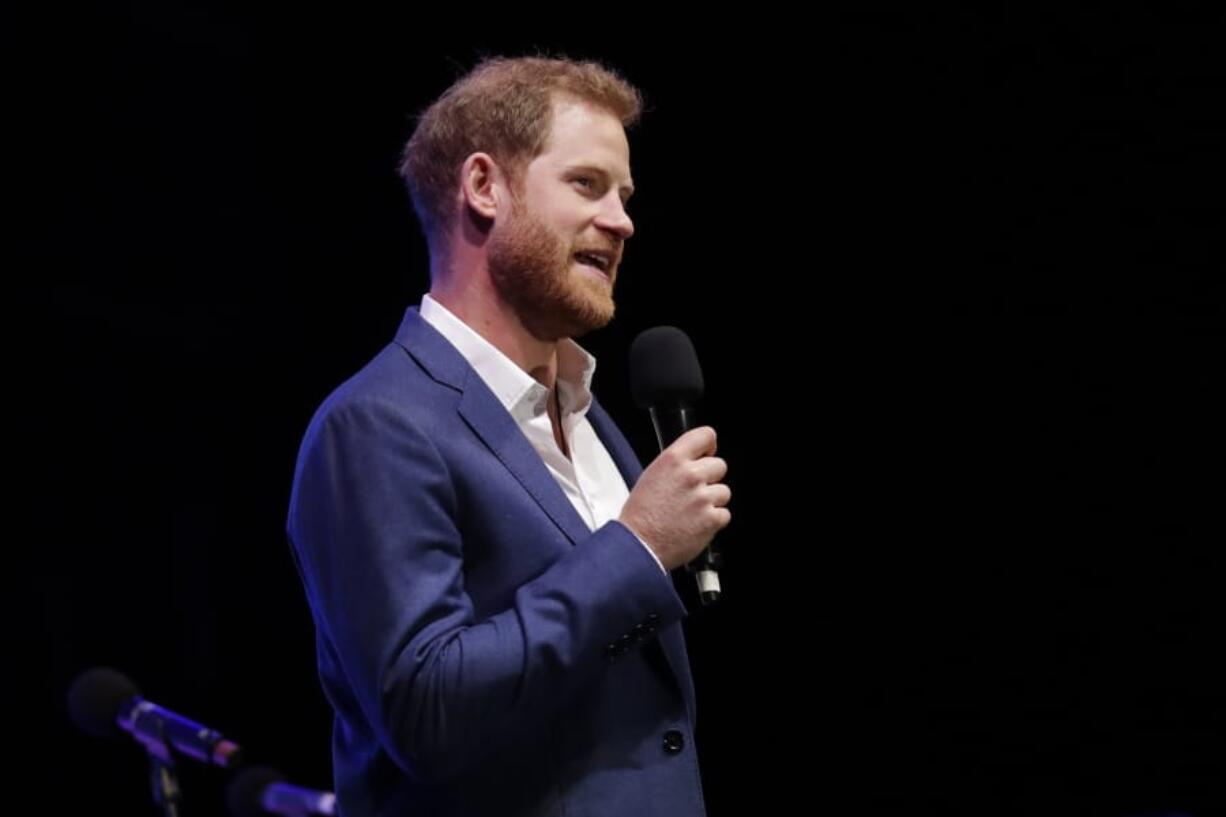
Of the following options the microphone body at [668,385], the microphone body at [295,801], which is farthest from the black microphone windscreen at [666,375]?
the microphone body at [295,801]

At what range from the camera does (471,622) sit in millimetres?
1525

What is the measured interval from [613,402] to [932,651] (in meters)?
1.22

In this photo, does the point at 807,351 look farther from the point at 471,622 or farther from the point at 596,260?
the point at 471,622

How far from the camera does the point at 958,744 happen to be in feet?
13.2

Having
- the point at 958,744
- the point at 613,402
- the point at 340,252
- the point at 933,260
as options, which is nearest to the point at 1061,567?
the point at 958,744

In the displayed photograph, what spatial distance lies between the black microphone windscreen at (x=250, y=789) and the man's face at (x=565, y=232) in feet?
6.32

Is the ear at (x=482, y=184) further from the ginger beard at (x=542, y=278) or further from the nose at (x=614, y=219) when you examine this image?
the nose at (x=614, y=219)

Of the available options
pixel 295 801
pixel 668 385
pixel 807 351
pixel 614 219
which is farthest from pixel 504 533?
pixel 807 351

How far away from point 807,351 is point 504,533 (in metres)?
2.68

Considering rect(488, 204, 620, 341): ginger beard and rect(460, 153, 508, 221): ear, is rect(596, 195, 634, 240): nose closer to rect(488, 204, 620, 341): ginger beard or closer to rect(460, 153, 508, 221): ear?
rect(488, 204, 620, 341): ginger beard

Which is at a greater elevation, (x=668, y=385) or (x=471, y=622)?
(x=668, y=385)

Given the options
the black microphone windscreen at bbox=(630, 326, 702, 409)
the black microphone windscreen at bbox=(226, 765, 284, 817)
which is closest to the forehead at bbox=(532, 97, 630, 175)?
the black microphone windscreen at bbox=(630, 326, 702, 409)

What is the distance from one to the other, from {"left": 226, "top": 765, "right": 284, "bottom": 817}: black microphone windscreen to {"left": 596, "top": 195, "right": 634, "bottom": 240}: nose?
2026 millimetres

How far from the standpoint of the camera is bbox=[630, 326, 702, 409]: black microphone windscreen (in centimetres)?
181
